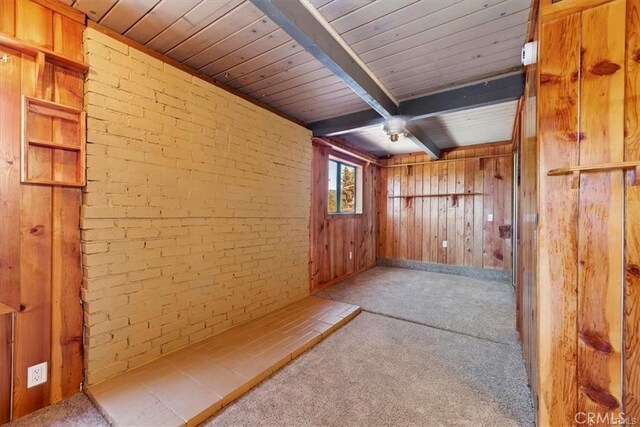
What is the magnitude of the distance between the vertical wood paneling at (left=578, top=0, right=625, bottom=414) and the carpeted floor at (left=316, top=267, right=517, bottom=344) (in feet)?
4.28

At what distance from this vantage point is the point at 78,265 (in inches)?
64.2

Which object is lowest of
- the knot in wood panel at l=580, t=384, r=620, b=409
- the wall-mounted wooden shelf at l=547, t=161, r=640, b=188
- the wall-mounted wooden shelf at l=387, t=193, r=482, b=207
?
the knot in wood panel at l=580, t=384, r=620, b=409

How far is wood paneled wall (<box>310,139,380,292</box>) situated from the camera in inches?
149

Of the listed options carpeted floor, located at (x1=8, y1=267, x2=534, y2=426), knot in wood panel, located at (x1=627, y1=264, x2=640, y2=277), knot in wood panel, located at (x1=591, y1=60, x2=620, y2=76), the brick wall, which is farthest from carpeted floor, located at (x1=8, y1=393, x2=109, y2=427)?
knot in wood panel, located at (x1=591, y1=60, x2=620, y2=76)

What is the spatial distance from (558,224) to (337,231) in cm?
322

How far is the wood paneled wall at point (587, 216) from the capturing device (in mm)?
1123

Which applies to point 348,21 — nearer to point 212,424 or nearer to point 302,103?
point 302,103

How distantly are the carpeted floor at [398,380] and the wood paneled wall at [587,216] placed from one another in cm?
49

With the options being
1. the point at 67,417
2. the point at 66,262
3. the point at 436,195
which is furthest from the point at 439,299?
the point at 66,262

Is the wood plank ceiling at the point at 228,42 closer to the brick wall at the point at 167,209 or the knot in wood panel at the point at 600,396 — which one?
the brick wall at the point at 167,209

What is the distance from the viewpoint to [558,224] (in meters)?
1.24

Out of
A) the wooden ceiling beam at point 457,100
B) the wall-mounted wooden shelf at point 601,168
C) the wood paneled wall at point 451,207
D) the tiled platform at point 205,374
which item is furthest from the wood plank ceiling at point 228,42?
the wood paneled wall at point 451,207

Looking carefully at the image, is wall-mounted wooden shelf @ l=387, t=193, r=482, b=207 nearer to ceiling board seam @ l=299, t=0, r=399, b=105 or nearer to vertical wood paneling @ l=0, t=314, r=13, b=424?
ceiling board seam @ l=299, t=0, r=399, b=105

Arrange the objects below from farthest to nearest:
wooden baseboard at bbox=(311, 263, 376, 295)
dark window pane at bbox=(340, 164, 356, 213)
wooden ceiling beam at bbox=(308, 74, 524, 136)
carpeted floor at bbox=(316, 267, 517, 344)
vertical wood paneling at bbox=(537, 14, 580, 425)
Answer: dark window pane at bbox=(340, 164, 356, 213) < wooden baseboard at bbox=(311, 263, 376, 295) < carpeted floor at bbox=(316, 267, 517, 344) < wooden ceiling beam at bbox=(308, 74, 524, 136) < vertical wood paneling at bbox=(537, 14, 580, 425)
